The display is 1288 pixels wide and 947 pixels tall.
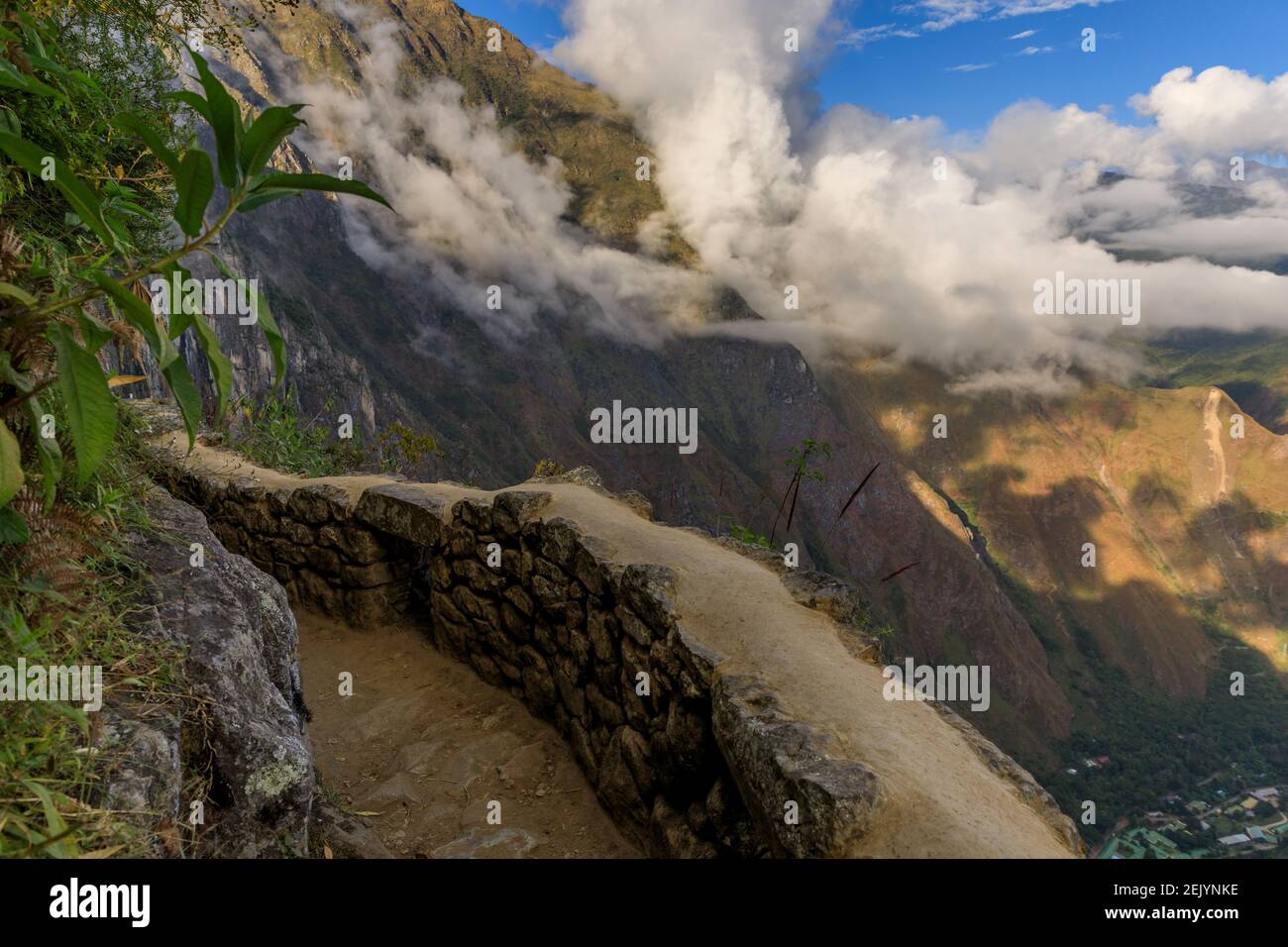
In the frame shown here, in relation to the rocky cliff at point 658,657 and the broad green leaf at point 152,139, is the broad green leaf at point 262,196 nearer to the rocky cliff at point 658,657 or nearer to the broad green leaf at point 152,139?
the broad green leaf at point 152,139

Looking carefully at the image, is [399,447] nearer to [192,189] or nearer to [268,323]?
[268,323]

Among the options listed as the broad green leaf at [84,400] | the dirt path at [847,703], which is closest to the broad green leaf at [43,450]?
the broad green leaf at [84,400]

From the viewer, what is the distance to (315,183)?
1.64 m

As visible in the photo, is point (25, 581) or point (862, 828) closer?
point (25, 581)

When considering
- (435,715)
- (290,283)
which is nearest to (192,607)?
(435,715)

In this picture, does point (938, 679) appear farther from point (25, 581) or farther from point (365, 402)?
point (365, 402)

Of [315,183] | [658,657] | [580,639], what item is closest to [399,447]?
[580,639]

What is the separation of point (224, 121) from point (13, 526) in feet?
5.07

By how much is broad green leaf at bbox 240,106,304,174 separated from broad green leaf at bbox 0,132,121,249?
14.5 inches

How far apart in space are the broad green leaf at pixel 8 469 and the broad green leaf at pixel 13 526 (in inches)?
24.6

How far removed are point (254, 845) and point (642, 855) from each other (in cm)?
298

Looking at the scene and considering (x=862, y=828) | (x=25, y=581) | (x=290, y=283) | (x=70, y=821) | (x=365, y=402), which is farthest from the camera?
(x=290, y=283)

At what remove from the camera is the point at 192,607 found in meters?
3.19

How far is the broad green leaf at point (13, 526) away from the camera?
85.0 inches
